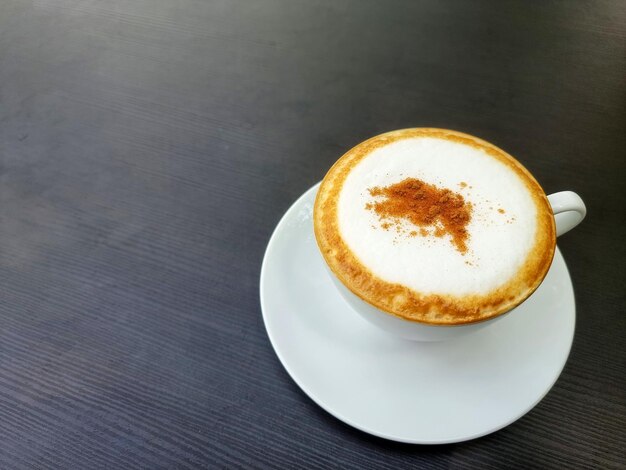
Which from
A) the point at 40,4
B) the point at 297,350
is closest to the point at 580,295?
the point at 297,350

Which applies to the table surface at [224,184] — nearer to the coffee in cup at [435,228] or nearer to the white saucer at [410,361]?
the white saucer at [410,361]

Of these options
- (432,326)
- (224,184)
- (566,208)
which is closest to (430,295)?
(432,326)

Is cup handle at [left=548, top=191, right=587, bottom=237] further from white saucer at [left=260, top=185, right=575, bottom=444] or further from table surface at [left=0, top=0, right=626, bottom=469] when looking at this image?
table surface at [left=0, top=0, right=626, bottom=469]

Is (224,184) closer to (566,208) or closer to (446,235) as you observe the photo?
(446,235)

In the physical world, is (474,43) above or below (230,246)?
above

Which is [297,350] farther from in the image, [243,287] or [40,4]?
[40,4]

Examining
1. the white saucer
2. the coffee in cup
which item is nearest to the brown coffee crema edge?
the coffee in cup
